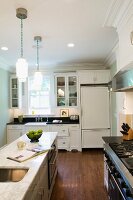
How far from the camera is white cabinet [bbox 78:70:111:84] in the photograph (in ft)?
18.1

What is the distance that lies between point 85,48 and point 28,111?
3.02m

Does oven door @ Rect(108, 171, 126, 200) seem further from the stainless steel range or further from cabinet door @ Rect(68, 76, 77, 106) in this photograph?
cabinet door @ Rect(68, 76, 77, 106)

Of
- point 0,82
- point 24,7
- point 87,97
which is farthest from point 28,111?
point 24,7

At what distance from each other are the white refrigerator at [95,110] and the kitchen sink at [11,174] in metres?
3.72

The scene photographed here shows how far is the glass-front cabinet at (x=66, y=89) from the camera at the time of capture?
5.92 m

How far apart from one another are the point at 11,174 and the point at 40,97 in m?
4.44

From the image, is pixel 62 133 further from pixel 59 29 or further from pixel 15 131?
pixel 59 29

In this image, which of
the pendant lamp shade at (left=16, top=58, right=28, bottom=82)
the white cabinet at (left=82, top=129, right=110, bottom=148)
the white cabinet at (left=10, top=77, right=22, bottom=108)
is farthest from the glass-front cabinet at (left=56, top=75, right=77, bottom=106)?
the pendant lamp shade at (left=16, top=58, right=28, bottom=82)

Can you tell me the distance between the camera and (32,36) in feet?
10.9

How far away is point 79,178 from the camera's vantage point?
3.63 metres

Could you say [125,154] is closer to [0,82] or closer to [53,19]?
[53,19]

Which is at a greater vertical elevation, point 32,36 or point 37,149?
point 32,36

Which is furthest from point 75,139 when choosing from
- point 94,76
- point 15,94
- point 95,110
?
point 15,94

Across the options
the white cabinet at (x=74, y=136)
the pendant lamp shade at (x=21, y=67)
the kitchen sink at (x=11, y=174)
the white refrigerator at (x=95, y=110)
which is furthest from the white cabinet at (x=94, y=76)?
the kitchen sink at (x=11, y=174)
